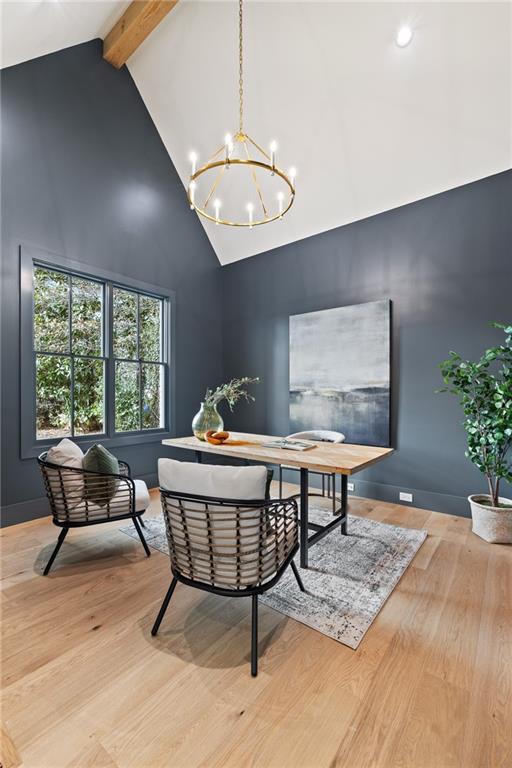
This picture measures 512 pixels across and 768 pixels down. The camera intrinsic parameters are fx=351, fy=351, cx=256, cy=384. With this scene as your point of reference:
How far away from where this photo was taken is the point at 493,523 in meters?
2.78

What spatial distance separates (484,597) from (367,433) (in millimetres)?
1939

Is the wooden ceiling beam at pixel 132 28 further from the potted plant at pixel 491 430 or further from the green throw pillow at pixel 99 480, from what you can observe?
the potted plant at pixel 491 430

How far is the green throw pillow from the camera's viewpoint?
2354 mm

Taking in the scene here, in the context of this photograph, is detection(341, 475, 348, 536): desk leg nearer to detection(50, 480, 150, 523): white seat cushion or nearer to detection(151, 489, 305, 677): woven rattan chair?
detection(151, 489, 305, 677): woven rattan chair

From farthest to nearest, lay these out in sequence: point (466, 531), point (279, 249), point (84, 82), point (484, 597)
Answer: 1. point (279, 249)
2. point (84, 82)
3. point (466, 531)
4. point (484, 597)

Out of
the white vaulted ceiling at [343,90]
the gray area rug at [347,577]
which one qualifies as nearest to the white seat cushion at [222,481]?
the gray area rug at [347,577]

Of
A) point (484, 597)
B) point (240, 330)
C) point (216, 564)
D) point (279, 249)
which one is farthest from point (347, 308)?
point (216, 564)

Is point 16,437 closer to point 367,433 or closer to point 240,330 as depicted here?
point 240,330

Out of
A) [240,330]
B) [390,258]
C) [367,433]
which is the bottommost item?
[367,433]

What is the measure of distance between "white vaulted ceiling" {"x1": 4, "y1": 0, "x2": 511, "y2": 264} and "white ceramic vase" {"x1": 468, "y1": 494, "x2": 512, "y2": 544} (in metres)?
2.95

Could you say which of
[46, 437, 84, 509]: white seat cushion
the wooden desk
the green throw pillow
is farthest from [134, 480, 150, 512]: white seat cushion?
the wooden desk

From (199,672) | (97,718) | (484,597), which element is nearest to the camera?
(97,718)

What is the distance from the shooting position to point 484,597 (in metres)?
2.05

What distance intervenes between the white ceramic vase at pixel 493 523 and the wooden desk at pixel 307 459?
107 cm
